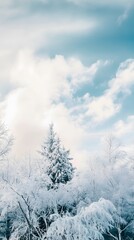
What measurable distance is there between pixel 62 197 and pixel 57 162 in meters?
6.85

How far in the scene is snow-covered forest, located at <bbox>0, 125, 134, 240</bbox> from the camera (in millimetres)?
16734

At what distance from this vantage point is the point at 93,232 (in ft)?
55.3

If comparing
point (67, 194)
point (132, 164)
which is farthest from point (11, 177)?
point (132, 164)

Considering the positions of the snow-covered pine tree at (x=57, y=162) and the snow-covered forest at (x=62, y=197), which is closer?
the snow-covered forest at (x=62, y=197)

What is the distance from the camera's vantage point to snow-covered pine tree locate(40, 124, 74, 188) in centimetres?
3225

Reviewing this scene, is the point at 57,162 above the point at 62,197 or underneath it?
above

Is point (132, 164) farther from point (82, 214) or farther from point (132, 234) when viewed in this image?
point (82, 214)

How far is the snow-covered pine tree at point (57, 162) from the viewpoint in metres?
32.2

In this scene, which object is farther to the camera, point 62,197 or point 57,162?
point 57,162

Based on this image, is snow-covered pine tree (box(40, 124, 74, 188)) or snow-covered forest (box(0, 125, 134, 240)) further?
snow-covered pine tree (box(40, 124, 74, 188))

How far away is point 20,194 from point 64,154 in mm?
12637

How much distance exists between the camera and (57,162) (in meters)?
33.3

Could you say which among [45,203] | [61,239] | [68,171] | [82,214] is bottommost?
[61,239]

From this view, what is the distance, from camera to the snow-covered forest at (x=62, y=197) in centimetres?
1673
